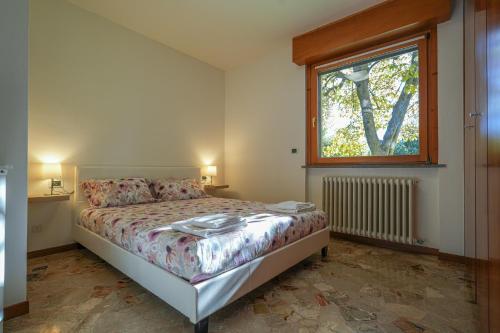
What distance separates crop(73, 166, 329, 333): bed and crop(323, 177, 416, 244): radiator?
73cm

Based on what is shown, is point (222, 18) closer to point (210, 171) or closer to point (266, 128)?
point (266, 128)

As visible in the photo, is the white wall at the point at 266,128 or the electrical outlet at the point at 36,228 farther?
the white wall at the point at 266,128

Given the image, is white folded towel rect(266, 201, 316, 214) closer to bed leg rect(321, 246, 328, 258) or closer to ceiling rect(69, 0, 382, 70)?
bed leg rect(321, 246, 328, 258)

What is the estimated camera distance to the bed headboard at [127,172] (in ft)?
9.15

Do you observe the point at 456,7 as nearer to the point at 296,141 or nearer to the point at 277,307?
the point at 296,141

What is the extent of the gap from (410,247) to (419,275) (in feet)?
2.23

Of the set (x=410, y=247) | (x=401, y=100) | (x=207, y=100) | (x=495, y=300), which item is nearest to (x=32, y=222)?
(x=207, y=100)

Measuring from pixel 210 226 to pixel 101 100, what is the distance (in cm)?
252

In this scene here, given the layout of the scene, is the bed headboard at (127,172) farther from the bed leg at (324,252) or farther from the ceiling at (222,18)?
the bed leg at (324,252)

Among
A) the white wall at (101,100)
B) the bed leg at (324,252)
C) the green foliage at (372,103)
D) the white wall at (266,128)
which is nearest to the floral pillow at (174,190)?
the white wall at (101,100)

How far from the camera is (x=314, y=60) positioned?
3.43 meters

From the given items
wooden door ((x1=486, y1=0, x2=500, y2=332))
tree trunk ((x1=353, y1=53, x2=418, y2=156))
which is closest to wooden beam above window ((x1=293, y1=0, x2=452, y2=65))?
tree trunk ((x1=353, y1=53, x2=418, y2=156))

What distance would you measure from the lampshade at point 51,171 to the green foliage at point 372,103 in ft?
10.8

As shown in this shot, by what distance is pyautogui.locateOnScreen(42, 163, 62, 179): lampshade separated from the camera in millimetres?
2529
